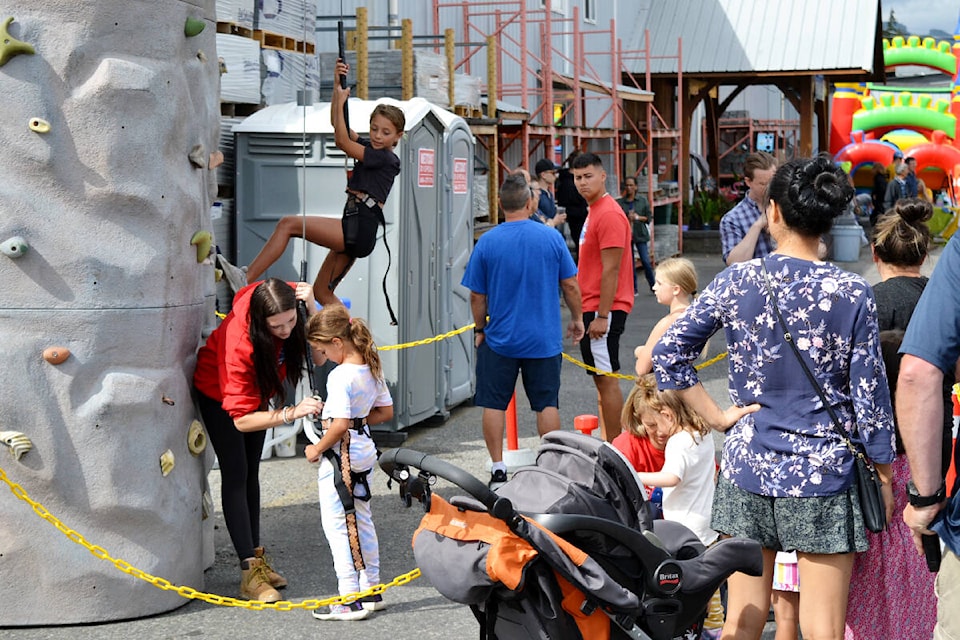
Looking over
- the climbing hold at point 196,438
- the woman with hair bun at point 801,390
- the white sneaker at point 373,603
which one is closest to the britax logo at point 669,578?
the woman with hair bun at point 801,390

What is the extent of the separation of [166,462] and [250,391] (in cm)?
51

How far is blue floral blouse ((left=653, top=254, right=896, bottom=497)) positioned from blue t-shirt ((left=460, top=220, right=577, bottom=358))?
12.6 feet

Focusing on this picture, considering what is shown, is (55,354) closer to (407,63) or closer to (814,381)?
(814,381)

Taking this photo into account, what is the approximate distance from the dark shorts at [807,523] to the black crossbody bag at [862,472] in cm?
3

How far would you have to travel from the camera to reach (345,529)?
588cm

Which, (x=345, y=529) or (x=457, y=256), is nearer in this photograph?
(x=345, y=529)

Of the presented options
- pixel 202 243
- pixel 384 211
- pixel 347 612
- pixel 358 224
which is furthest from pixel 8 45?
pixel 384 211

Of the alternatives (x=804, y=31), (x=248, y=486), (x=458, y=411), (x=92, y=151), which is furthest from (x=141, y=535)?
(x=804, y=31)

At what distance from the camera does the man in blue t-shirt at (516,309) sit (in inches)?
316

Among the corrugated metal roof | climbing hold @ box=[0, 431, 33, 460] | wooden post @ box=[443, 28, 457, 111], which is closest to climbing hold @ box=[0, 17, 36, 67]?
climbing hold @ box=[0, 431, 33, 460]

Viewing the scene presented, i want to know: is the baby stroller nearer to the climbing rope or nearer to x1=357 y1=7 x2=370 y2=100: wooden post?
the climbing rope

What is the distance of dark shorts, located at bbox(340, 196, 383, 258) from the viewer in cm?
860

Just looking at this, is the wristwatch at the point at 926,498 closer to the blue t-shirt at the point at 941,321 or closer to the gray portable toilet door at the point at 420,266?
the blue t-shirt at the point at 941,321

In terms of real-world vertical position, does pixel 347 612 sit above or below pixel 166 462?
below
